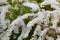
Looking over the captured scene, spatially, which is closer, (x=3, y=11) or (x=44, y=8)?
(x=3, y=11)

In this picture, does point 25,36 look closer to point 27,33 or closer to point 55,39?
point 27,33

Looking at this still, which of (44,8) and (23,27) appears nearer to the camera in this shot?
(23,27)

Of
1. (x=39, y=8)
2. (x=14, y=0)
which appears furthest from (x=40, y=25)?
(x=14, y=0)

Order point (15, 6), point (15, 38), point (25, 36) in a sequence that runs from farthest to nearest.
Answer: point (15, 6) < point (15, 38) < point (25, 36)

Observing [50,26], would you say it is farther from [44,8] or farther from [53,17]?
[44,8]

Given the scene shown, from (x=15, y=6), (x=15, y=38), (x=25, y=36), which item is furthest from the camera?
(x=15, y=6)

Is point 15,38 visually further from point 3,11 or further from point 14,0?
point 14,0

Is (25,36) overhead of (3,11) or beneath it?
beneath

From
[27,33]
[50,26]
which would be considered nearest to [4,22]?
[27,33]
